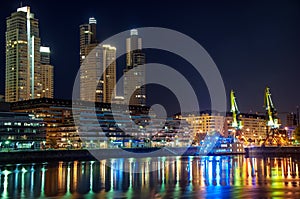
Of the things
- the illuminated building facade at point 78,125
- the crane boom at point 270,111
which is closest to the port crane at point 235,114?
the crane boom at point 270,111

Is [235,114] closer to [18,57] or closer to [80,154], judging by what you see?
[80,154]

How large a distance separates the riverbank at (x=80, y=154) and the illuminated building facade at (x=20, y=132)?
14177 millimetres

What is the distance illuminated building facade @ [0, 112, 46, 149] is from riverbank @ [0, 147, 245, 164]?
14177 mm

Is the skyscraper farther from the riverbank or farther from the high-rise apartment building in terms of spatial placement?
the riverbank

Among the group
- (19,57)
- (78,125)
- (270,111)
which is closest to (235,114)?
(270,111)

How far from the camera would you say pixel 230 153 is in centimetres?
12388

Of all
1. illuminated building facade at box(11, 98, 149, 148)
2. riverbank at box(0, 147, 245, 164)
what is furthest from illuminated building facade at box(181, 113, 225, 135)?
riverbank at box(0, 147, 245, 164)

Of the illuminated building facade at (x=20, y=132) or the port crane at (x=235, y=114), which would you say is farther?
the port crane at (x=235, y=114)

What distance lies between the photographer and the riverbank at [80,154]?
268 ft

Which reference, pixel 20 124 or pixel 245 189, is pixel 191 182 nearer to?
pixel 245 189

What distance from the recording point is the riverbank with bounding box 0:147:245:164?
268ft

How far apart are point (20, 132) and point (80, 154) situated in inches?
691

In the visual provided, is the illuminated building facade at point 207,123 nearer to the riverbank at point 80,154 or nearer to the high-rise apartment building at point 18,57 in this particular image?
the riverbank at point 80,154

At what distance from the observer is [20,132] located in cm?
10500
